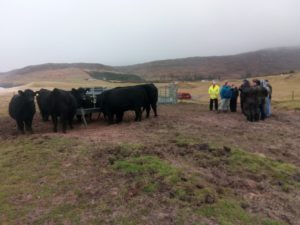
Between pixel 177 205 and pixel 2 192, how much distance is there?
351cm

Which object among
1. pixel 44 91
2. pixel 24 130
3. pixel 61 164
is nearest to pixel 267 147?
pixel 61 164

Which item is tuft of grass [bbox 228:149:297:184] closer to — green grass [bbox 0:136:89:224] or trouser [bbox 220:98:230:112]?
green grass [bbox 0:136:89:224]

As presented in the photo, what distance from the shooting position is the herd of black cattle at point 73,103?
14824 millimetres

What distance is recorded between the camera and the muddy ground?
7.80 m

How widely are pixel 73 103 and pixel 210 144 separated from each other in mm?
5937

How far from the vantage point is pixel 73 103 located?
15.2 m


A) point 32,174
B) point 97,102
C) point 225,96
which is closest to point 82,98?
point 97,102

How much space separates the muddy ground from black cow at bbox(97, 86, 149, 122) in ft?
2.30

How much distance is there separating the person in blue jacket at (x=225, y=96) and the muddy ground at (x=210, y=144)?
37.6 inches

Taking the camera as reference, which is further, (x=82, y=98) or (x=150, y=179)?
(x=82, y=98)

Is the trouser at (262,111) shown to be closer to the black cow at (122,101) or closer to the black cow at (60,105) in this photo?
the black cow at (122,101)

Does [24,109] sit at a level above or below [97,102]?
above

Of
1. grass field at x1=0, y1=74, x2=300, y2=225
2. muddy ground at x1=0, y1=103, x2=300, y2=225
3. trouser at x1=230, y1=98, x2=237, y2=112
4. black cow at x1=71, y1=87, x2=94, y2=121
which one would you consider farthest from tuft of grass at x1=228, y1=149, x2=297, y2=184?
trouser at x1=230, y1=98, x2=237, y2=112

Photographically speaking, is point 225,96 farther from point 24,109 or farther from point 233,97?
point 24,109
